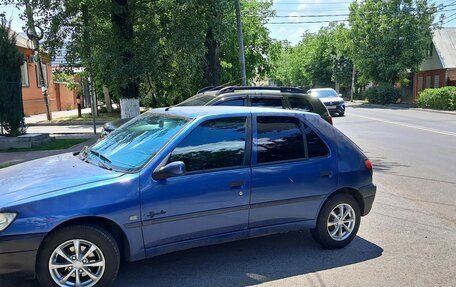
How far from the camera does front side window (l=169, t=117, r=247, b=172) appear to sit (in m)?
4.20

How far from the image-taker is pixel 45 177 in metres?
4.00

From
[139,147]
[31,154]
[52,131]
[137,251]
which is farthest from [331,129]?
[52,131]

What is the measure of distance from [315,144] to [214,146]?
1.21 metres

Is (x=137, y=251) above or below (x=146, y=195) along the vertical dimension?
below

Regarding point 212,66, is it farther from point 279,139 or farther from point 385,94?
point 385,94

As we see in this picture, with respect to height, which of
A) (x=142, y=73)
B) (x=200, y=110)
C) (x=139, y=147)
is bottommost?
(x=139, y=147)

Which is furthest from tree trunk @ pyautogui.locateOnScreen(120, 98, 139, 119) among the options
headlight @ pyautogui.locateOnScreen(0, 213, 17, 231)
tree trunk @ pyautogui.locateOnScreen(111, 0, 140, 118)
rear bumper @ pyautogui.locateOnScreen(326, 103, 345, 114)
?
rear bumper @ pyautogui.locateOnScreen(326, 103, 345, 114)

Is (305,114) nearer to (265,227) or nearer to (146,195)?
(265,227)

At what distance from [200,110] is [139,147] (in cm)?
79

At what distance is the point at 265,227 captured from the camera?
4.55m

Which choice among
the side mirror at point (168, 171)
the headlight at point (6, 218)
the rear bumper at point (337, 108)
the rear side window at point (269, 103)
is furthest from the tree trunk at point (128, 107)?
the rear bumper at point (337, 108)

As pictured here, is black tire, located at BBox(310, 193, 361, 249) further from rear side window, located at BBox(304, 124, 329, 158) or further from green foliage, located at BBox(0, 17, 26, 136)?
green foliage, located at BBox(0, 17, 26, 136)

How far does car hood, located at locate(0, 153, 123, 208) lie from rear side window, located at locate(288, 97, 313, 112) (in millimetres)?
4923

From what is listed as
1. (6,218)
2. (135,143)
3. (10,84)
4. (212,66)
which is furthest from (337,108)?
(6,218)
